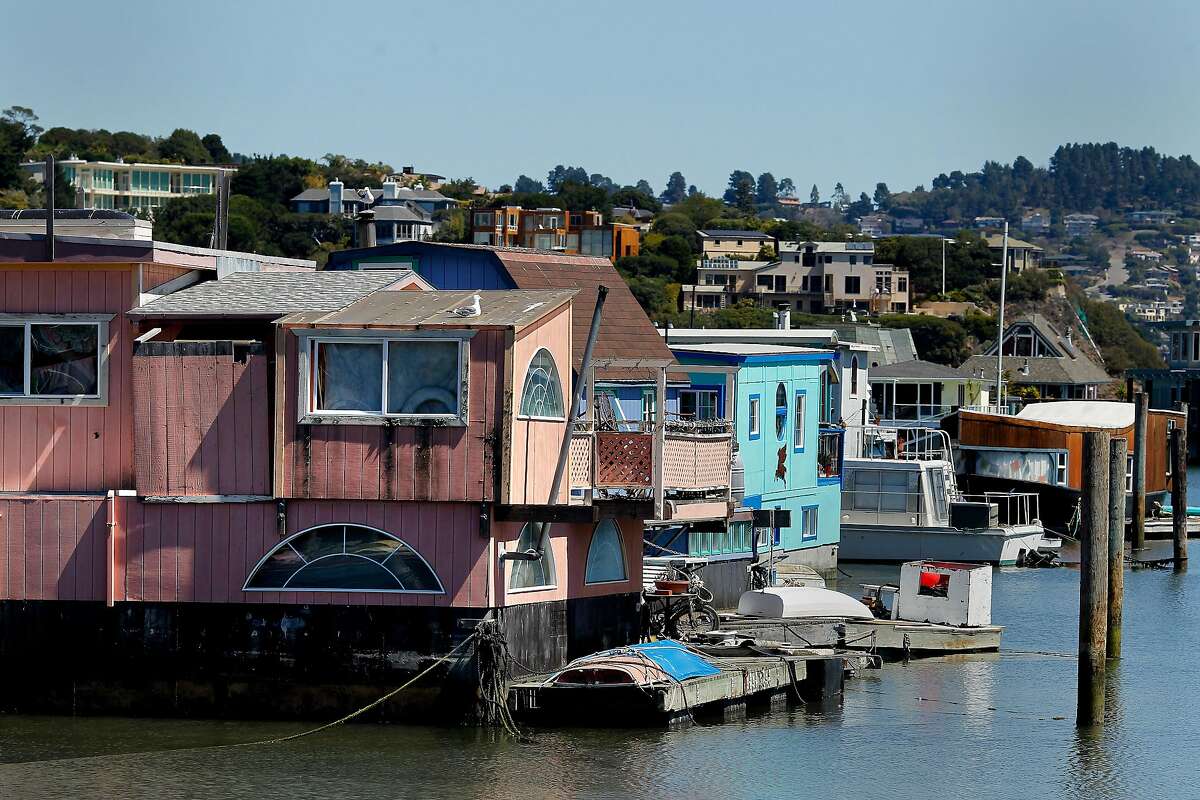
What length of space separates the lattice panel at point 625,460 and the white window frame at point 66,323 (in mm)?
7443

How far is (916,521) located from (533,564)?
31.1 m

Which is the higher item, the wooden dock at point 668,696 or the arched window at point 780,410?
the arched window at point 780,410

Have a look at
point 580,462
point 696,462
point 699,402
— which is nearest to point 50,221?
point 580,462

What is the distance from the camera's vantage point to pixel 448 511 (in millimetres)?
27312

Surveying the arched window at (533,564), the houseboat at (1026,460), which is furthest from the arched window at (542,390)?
the houseboat at (1026,460)

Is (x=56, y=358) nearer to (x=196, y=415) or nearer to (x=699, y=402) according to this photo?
(x=196, y=415)

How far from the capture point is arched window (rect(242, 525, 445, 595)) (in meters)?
27.5

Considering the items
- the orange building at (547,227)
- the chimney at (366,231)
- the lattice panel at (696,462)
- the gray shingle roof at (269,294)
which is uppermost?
the orange building at (547,227)

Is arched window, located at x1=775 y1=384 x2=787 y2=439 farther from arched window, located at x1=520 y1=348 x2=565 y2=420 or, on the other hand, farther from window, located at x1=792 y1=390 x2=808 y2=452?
arched window, located at x1=520 y1=348 x2=565 y2=420

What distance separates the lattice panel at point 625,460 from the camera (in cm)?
2925

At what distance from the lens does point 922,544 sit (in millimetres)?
57000

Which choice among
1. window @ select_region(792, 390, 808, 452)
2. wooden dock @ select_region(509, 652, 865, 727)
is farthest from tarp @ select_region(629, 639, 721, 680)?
window @ select_region(792, 390, 808, 452)

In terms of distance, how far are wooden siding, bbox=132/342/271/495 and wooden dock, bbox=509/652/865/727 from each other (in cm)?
532

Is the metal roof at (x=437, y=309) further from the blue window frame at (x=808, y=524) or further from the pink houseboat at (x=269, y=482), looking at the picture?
the blue window frame at (x=808, y=524)
